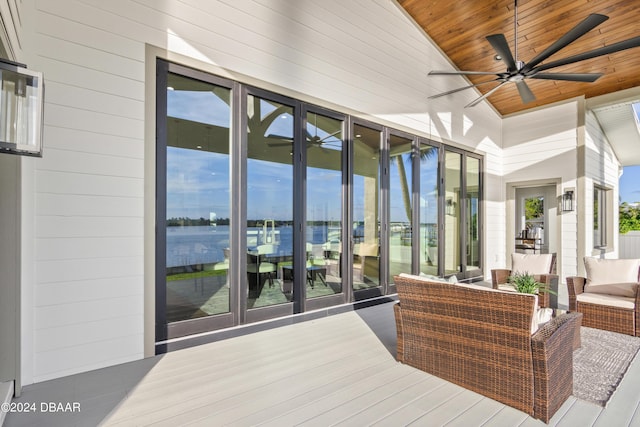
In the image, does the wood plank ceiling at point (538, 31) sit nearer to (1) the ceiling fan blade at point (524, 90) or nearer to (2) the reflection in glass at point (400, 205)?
(1) the ceiling fan blade at point (524, 90)

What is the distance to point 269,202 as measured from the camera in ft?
12.9

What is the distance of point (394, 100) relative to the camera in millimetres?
5383

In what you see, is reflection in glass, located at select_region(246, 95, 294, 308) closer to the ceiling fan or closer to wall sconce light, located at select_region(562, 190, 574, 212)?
the ceiling fan

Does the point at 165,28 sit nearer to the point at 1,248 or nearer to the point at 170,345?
the point at 1,248

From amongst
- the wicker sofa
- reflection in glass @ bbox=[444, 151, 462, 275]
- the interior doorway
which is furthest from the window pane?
the wicker sofa

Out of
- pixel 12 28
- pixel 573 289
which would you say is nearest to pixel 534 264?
pixel 573 289

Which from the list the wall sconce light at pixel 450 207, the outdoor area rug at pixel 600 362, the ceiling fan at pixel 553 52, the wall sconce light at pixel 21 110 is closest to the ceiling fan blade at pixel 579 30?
the ceiling fan at pixel 553 52

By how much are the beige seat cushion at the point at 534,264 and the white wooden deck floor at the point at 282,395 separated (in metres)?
1.98

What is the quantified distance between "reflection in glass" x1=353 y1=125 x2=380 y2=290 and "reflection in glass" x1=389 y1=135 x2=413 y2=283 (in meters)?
0.33

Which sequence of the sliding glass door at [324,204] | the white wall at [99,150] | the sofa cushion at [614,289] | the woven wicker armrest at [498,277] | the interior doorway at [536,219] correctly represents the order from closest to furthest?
the white wall at [99,150] → the sofa cushion at [614,289] → the sliding glass door at [324,204] → the woven wicker armrest at [498,277] → the interior doorway at [536,219]

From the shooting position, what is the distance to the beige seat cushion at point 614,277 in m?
3.78

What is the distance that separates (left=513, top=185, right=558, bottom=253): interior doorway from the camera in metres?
7.64

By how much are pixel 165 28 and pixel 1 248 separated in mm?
2356

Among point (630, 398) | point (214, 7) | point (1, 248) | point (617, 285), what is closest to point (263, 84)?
point (214, 7)
